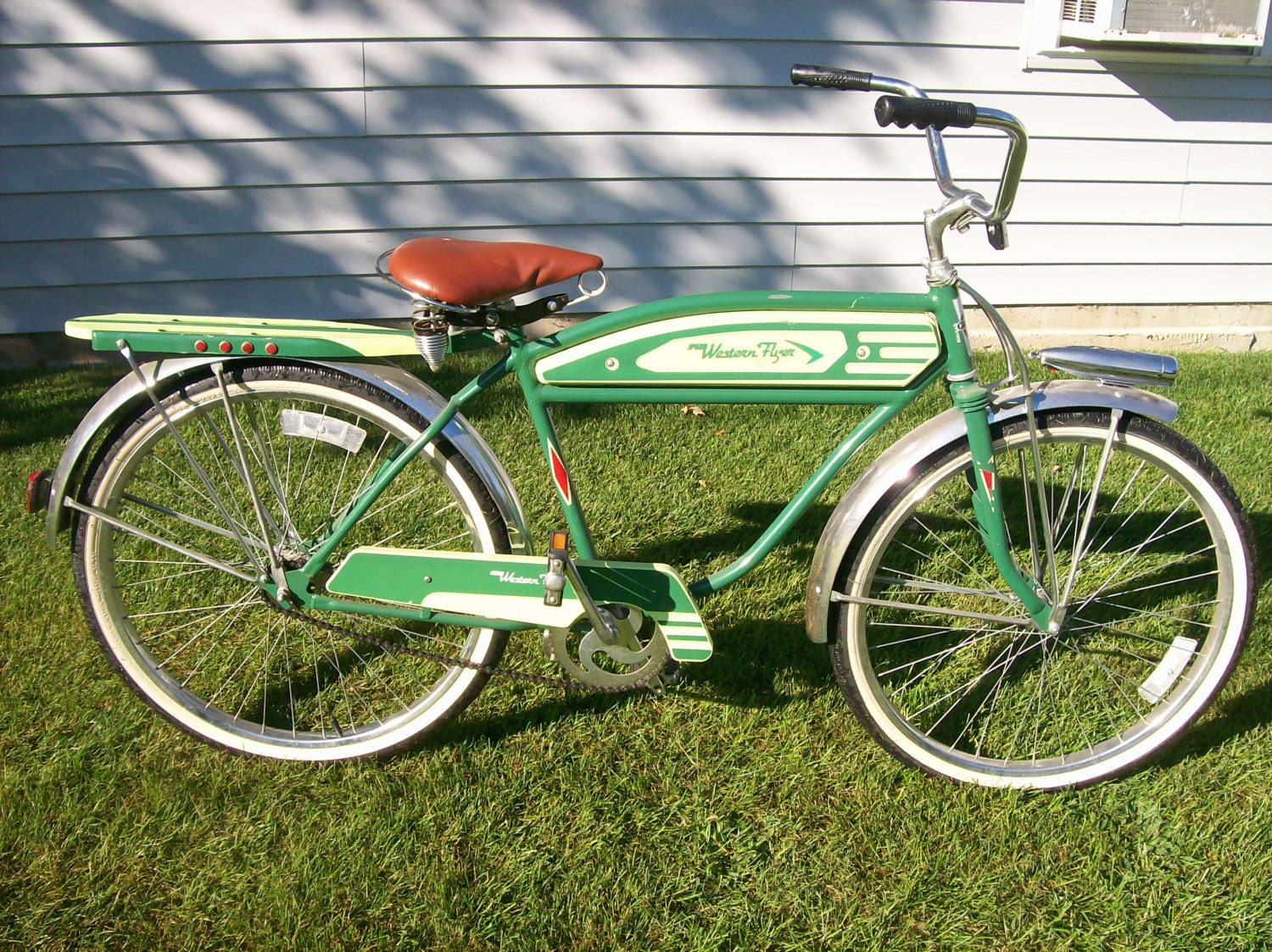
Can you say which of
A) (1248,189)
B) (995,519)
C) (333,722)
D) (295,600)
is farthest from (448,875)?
(1248,189)

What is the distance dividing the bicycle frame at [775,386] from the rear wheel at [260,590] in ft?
0.60

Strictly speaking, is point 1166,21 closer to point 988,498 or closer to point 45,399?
point 988,498

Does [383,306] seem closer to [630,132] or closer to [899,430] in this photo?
[630,132]

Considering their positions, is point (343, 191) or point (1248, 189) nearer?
point (343, 191)

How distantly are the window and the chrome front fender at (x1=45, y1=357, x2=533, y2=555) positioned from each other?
3592 millimetres

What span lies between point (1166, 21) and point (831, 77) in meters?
3.19

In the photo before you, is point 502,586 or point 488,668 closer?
point 502,586

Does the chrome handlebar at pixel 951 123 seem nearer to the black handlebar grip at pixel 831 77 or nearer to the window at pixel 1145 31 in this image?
the black handlebar grip at pixel 831 77

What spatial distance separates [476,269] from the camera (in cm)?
206

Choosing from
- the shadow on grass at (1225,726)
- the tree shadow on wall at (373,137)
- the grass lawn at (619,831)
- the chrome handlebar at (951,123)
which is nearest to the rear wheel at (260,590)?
the grass lawn at (619,831)

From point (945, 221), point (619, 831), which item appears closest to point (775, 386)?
point (945, 221)

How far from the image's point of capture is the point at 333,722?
244 centimetres

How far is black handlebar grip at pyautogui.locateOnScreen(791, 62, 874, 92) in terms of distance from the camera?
202 cm

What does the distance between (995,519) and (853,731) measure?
70cm
